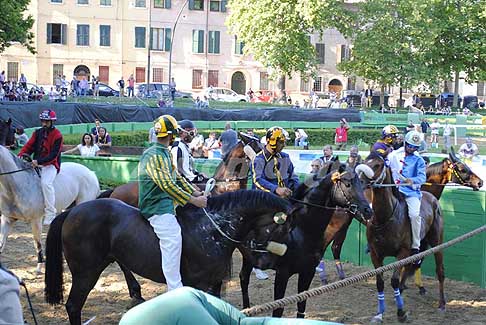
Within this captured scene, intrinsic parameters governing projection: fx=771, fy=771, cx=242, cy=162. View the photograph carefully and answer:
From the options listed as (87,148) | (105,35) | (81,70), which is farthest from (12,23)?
(105,35)

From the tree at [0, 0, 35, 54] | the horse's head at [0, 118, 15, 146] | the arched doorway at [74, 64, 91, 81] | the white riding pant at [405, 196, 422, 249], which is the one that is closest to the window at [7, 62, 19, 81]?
the arched doorway at [74, 64, 91, 81]

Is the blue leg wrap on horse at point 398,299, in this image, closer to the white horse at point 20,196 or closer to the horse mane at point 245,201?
the horse mane at point 245,201

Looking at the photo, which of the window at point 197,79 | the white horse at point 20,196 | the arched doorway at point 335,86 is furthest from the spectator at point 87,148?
the arched doorway at point 335,86

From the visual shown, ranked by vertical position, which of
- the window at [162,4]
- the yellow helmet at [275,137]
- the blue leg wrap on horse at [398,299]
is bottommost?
the blue leg wrap on horse at [398,299]

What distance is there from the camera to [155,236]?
24.7 ft

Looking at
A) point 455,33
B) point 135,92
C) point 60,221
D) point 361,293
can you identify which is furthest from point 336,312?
point 455,33

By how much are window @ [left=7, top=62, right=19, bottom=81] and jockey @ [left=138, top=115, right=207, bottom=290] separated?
5781 centimetres

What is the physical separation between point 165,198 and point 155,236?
393 millimetres

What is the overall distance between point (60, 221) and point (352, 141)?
33.0m

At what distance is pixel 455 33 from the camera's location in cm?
5631

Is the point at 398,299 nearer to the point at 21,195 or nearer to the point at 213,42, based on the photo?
the point at 21,195

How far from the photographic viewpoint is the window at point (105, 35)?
213 feet

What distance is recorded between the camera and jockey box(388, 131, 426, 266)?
1014 cm

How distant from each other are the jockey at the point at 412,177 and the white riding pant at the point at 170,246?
393 centimetres
